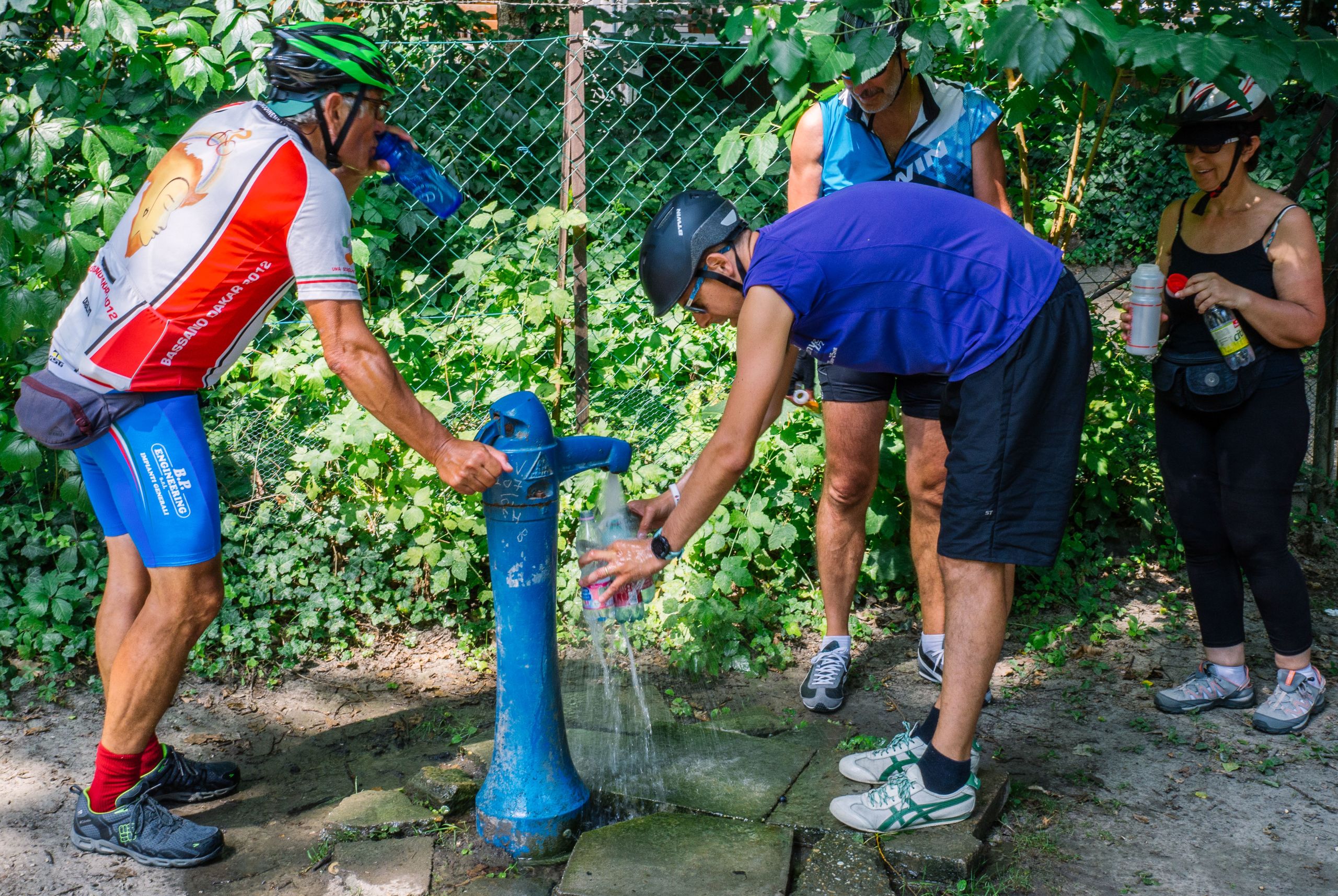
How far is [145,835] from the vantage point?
8.73ft

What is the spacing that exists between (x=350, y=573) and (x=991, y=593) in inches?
95.6

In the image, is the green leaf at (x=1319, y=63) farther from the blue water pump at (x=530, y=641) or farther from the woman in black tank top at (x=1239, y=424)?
the blue water pump at (x=530, y=641)

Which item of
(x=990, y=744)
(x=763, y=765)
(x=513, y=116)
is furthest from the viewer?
(x=513, y=116)

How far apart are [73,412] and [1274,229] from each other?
3.22 metres

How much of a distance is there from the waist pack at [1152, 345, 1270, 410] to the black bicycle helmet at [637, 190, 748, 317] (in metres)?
1.63

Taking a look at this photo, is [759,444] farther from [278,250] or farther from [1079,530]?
[278,250]

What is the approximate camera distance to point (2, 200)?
3.51 m

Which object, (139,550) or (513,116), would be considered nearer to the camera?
(139,550)

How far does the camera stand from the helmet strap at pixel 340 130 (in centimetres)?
250

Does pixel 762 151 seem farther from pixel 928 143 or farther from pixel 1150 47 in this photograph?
pixel 1150 47

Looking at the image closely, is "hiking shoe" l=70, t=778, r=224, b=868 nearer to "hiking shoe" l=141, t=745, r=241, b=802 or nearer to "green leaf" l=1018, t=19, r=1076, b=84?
"hiking shoe" l=141, t=745, r=241, b=802

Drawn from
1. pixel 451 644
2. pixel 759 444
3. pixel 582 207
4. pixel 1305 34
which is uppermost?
pixel 1305 34

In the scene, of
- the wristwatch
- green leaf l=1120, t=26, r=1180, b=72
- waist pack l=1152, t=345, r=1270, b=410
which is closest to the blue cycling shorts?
the wristwatch

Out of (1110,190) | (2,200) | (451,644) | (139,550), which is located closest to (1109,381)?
(451,644)
